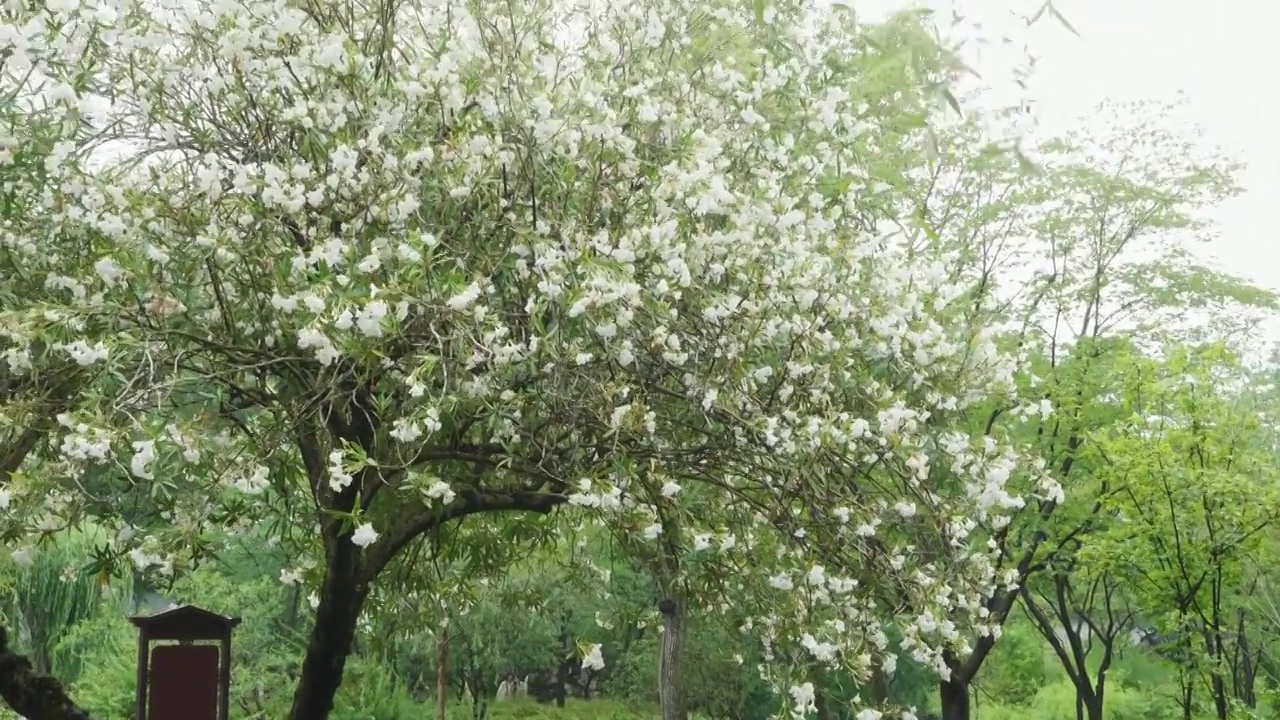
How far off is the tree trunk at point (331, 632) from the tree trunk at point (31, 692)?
1.51 meters

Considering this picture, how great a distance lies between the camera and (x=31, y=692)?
265 inches

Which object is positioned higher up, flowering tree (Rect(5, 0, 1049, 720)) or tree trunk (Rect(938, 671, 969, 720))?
flowering tree (Rect(5, 0, 1049, 720))

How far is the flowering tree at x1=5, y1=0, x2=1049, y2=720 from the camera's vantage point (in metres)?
4.29

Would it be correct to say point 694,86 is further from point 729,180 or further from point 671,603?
point 671,603

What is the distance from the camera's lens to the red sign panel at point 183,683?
22.5 feet

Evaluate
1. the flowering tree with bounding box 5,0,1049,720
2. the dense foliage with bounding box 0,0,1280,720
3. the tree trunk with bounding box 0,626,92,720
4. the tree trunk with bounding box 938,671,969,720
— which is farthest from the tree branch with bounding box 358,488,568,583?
the tree trunk with bounding box 938,671,969,720

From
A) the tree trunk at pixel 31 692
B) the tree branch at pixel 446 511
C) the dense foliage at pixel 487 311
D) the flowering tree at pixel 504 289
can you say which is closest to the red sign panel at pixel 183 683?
the tree trunk at pixel 31 692

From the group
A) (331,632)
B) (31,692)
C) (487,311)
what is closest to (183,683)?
(31,692)

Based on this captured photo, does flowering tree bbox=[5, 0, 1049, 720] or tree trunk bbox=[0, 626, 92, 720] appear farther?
tree trunk bbox=[0, 626, 92, 720]

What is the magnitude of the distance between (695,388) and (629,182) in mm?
1064

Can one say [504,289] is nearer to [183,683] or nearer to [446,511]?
[446,511]

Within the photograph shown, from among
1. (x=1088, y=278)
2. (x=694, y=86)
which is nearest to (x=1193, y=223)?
(x=1088, y=278)

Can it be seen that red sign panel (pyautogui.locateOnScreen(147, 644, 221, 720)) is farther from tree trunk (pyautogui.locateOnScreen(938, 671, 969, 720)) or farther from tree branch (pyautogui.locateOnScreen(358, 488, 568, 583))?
tree trunk (pyautogui.locateOnScreen(938, 671, 969, 720))

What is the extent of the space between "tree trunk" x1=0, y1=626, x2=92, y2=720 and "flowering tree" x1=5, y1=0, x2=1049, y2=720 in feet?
6.99
